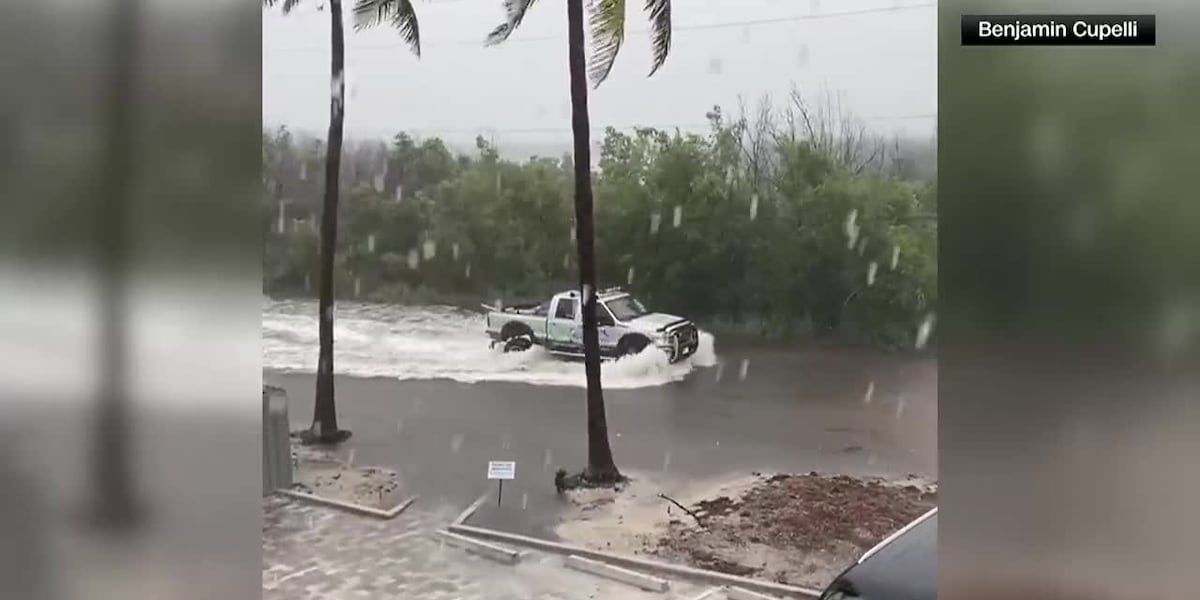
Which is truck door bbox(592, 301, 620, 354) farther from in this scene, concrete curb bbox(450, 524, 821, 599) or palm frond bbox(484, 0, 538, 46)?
palm frond bbox(484, 0, 538, 46)

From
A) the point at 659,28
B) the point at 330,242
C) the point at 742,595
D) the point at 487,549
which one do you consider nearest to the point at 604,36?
the point at 659,28

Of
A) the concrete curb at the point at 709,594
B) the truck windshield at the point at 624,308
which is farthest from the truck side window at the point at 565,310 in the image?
the concrete curb at the point at 709,594

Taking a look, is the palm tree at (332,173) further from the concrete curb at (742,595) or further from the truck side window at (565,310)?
the concrete curb at (742,595)

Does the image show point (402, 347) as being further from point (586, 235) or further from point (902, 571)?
point (902, 571)

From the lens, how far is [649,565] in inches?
114

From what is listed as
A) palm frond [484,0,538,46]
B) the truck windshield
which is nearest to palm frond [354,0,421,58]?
palm frond [484,0,538,46]

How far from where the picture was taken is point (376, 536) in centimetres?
300

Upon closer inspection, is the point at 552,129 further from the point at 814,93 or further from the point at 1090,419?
the point at 1090,419

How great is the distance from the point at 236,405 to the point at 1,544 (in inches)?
34.4

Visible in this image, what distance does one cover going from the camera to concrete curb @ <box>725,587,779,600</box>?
2824mm

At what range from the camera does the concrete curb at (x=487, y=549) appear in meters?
2.95

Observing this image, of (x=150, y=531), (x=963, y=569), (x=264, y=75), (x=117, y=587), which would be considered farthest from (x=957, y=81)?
(x=117, y=587)

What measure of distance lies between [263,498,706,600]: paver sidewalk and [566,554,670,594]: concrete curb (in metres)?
0.02

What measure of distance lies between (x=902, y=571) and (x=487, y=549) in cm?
130
